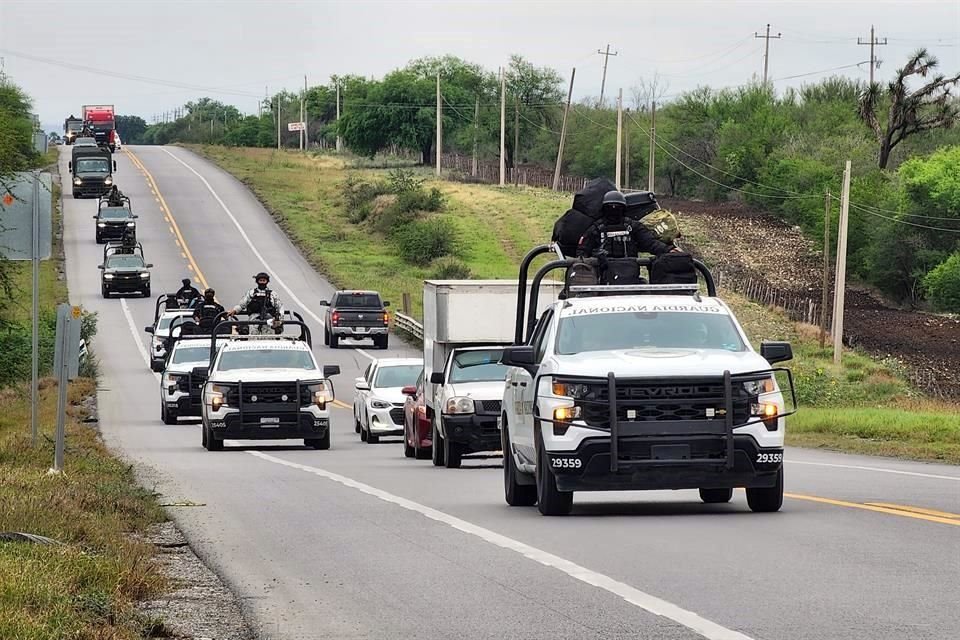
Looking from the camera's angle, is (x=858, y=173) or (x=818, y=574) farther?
(x=858, y=173)

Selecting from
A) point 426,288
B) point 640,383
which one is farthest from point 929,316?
point 640,383

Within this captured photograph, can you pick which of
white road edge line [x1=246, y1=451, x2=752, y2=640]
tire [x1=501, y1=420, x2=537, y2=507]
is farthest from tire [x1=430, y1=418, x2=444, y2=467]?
tire [x1=501, y1=420, x2=537, y2=507]

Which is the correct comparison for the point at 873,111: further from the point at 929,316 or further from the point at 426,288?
the point at 426,288

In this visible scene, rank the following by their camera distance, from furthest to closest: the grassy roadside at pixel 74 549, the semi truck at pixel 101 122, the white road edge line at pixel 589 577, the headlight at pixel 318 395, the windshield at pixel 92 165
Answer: the semi truck at pixel 101 122 → the windshield at pixel 92 165 → the headlight at pixel 318 395 → the grassy roadside at pixel 74 549 → the white road edge line at pixel 589 577

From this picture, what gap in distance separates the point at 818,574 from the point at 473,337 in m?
16.4

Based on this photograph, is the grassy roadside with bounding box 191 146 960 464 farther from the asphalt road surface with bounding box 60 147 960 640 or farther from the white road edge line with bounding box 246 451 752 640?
the white road edge line with bounding box 246 451 752 640

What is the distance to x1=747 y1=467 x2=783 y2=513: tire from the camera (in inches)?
569

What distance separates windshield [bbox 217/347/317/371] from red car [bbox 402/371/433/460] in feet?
9.81

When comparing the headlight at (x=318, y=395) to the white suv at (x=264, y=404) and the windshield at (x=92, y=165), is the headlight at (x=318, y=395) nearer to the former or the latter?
the white suv at (x=264, y=404)

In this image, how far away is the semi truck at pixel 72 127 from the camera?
12802cm

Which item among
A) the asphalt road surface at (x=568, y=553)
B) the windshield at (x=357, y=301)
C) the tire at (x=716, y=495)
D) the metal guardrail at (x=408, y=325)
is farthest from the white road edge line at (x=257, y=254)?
the tire at (x=716, y=495)

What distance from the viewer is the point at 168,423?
1499 inches

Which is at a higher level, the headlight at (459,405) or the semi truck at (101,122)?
the semi truck at (101,122)

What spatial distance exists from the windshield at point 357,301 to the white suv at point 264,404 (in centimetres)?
3034
